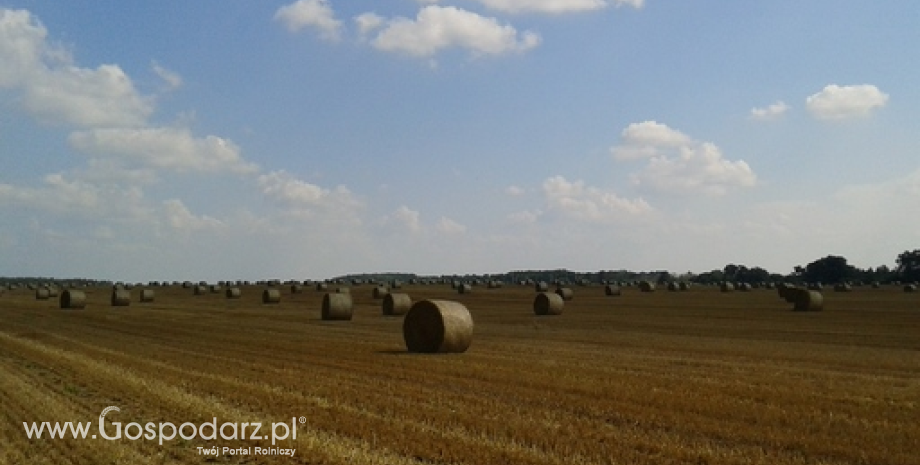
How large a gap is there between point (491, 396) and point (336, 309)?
78.0 feet

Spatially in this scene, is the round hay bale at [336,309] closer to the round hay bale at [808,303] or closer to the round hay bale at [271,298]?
the round hay bale at [271,298]

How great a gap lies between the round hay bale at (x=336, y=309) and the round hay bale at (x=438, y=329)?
14.5 metres

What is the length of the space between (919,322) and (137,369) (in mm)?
30015

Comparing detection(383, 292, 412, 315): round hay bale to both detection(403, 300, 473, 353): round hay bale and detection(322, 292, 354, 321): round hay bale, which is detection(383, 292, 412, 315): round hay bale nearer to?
detection(322, 292, 354, 321): round hay bale

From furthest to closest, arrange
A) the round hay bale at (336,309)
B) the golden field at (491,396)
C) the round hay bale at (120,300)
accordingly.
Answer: the round hay bale at (120,300), the round hay bale at (336,309), the golden field at (491,396)

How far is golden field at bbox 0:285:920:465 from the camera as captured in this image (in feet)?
31.6

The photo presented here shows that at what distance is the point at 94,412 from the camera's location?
1212 centimetres

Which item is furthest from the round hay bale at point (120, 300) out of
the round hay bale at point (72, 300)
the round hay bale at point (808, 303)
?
the round hay bale at point (808, 303)

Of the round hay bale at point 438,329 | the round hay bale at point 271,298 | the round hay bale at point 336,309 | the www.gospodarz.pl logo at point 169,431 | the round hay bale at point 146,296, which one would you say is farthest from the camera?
the round hay bale at point 146,296

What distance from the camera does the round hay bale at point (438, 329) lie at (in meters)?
21.5

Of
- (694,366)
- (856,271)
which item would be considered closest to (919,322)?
(694,366)

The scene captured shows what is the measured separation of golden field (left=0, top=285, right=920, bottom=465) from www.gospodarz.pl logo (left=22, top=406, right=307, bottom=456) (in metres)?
0.17

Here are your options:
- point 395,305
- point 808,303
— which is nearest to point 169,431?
point 395,305

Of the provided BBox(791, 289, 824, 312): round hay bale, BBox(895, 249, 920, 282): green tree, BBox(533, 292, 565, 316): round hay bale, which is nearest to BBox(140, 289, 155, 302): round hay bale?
BBox(533, 292, 565, 316): round hay bale
